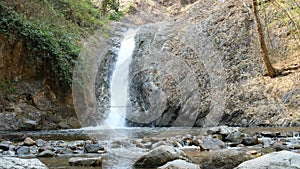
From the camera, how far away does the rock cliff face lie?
9.05 m

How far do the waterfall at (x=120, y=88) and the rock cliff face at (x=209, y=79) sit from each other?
275 mm

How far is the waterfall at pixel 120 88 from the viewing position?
36.6ft

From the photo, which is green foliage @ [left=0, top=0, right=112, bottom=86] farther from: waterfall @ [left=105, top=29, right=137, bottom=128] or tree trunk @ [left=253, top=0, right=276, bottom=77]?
tree trunk @ [left=253, top=0, right=276, bottom=77]

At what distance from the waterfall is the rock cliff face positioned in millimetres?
275

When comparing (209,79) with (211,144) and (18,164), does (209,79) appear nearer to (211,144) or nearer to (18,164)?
(211,144)

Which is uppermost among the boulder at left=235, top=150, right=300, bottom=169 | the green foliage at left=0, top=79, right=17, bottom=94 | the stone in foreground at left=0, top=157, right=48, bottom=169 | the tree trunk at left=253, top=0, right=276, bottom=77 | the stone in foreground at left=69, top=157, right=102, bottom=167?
the tree trunk at left=253, top=0, right=276, bottom=77

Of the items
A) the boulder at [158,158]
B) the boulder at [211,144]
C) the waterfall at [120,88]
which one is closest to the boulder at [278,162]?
the boulder at [158,158]

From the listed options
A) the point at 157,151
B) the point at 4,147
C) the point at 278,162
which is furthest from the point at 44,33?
the point at 278,162

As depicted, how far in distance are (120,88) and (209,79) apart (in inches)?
126

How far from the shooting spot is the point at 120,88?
12.2 m

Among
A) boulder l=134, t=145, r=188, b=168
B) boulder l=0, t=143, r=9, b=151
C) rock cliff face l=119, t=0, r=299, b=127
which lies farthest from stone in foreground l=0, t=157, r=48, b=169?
rock cliff face l=119, t=0, r=299, b=127

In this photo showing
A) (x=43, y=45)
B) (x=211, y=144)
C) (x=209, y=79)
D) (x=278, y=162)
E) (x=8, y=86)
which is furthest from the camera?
(x=209, y=79)

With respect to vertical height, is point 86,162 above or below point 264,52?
below

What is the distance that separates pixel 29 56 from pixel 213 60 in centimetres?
541
